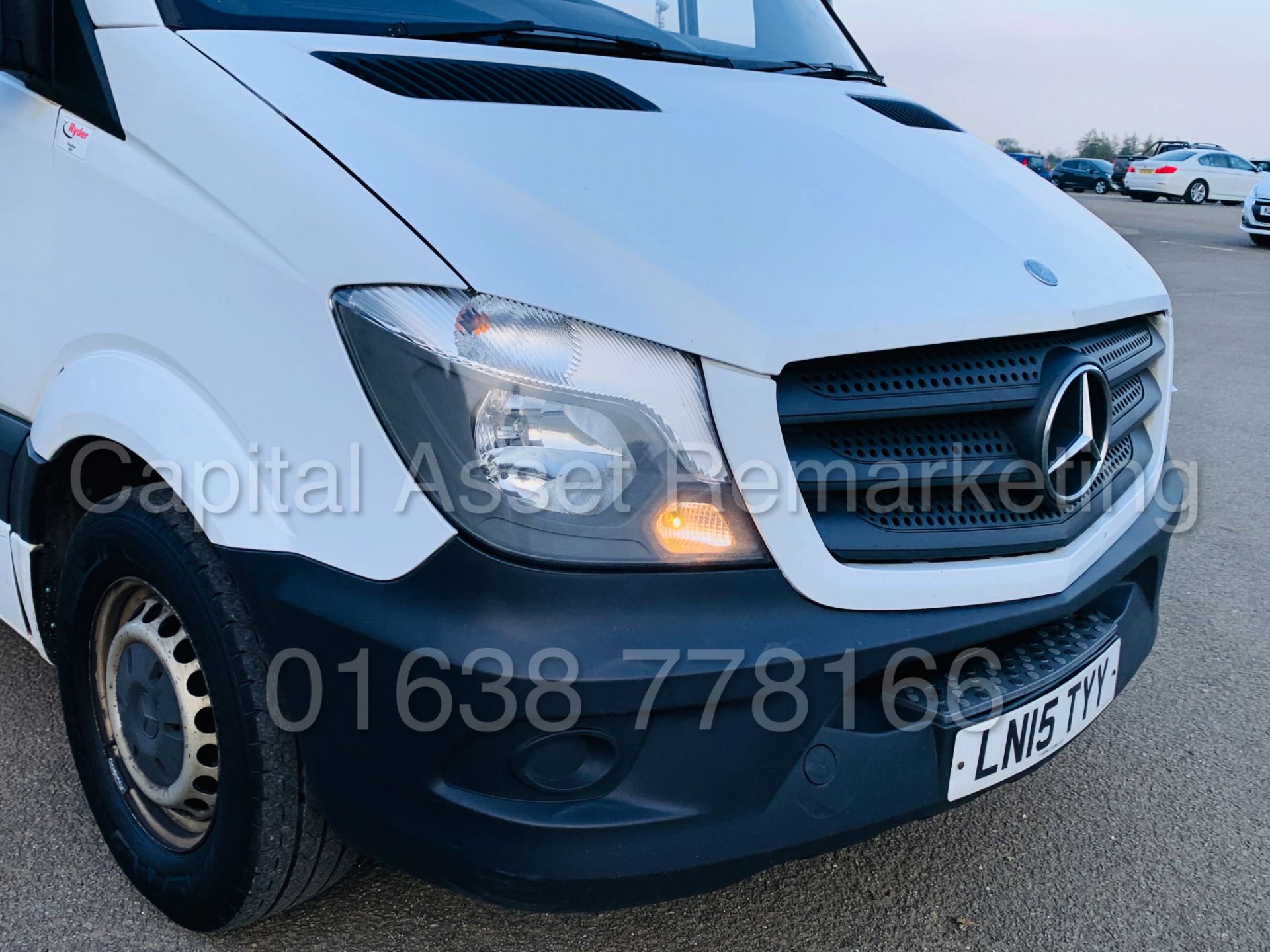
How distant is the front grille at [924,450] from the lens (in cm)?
173

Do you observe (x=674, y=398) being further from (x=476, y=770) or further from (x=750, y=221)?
(x=476, y=770)

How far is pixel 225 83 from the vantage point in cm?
179

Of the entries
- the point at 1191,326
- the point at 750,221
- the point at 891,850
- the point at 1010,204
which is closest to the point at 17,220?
the point at 750,221

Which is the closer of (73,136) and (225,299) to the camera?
(225,299)

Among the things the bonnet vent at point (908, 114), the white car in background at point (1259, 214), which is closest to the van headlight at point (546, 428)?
the bonnet vent at point (908, 114)

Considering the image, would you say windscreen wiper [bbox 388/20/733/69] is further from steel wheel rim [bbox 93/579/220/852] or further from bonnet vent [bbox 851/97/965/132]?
steel wheel rim [bbox 93/579/220/852]

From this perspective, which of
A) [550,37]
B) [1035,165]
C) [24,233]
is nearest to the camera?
[24,233]

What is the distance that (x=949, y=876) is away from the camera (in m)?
2.32

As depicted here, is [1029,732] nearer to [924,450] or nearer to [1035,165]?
[924,450]

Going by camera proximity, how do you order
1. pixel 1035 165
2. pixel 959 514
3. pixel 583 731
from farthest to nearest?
pixel 1035 165 → pixel 959 514 → pixel 583 731

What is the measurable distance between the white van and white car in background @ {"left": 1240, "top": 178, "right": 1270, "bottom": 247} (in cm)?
1583

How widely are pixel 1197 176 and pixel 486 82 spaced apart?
3062cm

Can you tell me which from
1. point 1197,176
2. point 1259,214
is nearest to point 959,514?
point 1259,214

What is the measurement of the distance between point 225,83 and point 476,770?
3.67 ft
